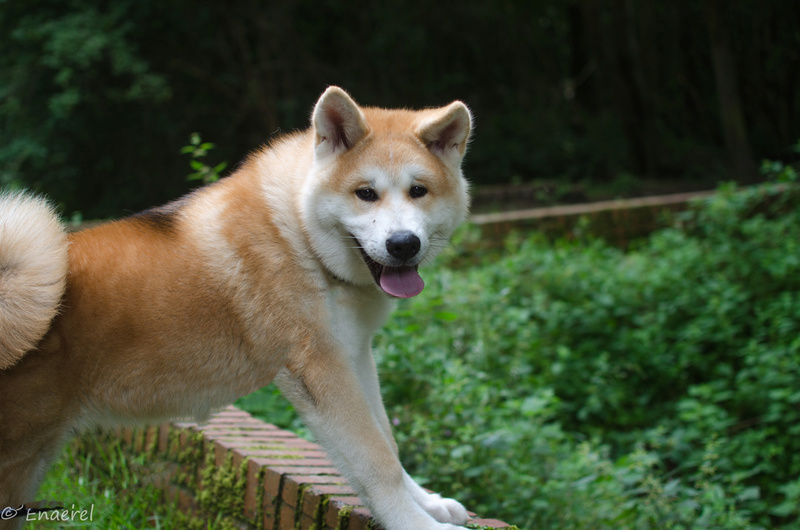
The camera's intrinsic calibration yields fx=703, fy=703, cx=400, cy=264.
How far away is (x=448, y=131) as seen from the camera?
9.05ft

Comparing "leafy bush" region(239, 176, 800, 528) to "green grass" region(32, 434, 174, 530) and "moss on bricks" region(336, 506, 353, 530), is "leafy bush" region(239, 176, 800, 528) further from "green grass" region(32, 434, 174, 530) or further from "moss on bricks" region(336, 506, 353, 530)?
"green grass" region(32, 434, 174, 530)

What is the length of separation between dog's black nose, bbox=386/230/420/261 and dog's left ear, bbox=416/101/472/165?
478mm

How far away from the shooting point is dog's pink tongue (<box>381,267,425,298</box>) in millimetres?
2514

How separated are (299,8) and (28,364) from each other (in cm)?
1424

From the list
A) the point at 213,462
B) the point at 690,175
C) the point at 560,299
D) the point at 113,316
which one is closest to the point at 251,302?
the point at 113,316

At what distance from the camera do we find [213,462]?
3068 mm

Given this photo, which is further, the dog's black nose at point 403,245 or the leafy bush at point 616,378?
the leafy bush at point 616,378

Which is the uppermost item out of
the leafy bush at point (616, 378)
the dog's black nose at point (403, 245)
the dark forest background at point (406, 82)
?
the dog's black nose at point (403, 245)

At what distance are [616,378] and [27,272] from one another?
433 cm

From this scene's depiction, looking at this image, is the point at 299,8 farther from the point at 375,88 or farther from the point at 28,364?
the point at 28,364

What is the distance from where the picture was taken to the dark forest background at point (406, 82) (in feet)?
37.6

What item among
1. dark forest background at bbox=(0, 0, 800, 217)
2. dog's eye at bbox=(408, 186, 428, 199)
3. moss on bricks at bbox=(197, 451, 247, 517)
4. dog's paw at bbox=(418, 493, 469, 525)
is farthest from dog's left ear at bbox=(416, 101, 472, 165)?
dark forest background at bbox=(0, 0, 800, 217)

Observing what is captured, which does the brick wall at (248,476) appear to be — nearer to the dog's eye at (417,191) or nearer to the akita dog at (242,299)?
the akita dog at (242,299)

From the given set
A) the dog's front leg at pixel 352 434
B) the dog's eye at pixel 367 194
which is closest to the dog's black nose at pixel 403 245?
the dog's eye at pixel 367 194
